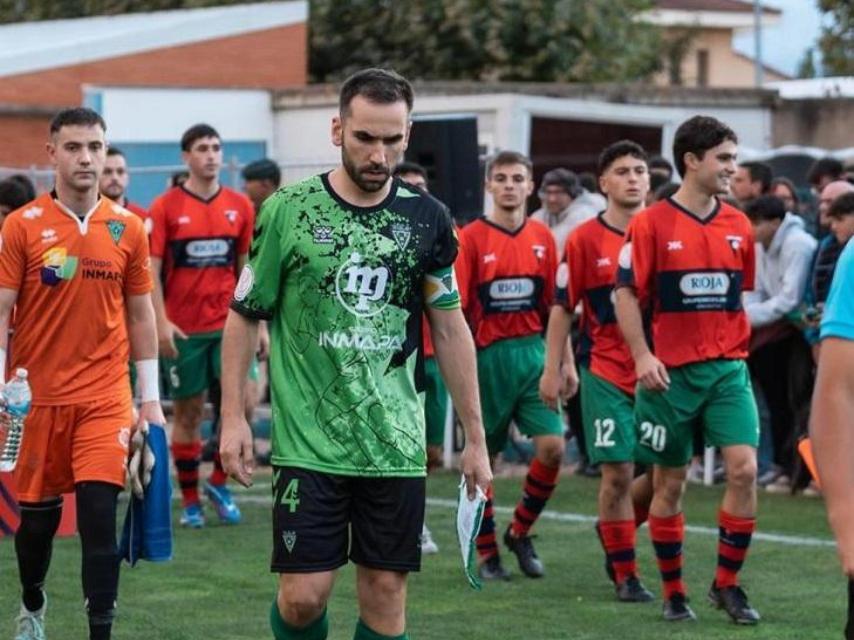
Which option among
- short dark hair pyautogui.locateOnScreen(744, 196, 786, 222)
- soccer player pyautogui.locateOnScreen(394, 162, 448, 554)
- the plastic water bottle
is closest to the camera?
the plastic water bottle

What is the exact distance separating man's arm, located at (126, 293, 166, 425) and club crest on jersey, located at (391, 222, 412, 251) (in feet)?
7.35

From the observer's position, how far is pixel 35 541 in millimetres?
8781

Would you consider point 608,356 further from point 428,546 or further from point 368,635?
point 368,635

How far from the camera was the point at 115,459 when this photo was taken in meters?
8.56

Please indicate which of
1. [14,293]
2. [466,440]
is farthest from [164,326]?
[466,440]

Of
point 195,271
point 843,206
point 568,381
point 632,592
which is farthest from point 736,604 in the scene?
point 195,271

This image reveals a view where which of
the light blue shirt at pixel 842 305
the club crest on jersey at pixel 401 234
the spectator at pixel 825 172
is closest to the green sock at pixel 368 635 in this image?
the club crest on jersey at pixel 401 234

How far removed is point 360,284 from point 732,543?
3635mm

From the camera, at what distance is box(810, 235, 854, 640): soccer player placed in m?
Answer: 4.80

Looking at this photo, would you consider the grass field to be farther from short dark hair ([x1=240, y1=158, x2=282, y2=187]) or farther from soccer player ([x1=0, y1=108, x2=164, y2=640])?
short dark hair ([x1=240, y1=158, x2=282, y2=187])

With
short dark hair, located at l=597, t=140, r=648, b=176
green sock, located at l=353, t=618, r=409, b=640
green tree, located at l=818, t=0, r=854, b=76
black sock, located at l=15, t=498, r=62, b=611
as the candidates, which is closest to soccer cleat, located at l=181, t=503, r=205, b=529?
short dark hair, located at l=597, t=140, r=648, b=176

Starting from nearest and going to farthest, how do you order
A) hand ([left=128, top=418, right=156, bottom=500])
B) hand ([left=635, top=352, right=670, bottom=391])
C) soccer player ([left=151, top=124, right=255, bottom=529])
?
hand ([left=128, top=418, right=156, bottom=500]) → hand ([left=635, top=352, right=670, bottom=391]) → soccer player ([left=151, top=124, right=255, bottom=529])

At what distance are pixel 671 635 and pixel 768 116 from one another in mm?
18981

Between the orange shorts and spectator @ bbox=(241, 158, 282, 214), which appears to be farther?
spectator @ bbox=(241, 158, 282, 214)
